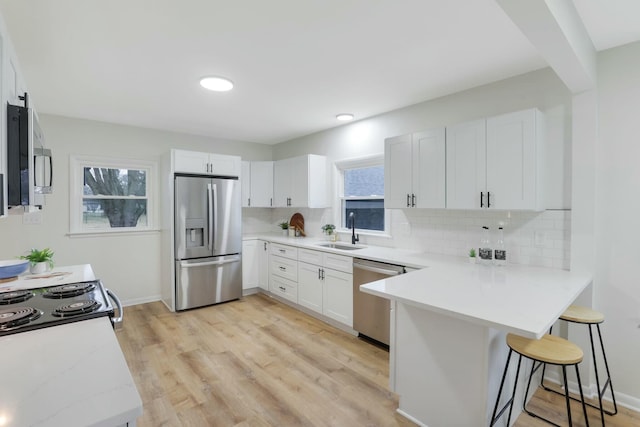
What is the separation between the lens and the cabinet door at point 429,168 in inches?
113

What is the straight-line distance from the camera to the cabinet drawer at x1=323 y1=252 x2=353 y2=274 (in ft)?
11.1

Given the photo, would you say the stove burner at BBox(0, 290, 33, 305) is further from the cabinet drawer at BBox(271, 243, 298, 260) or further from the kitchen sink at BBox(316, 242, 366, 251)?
the kitchen sink at BBox(316, 242, 366, 251)

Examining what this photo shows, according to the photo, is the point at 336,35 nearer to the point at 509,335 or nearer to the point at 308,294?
the point at 509,335

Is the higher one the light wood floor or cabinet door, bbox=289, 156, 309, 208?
cabinet door, bbox=289, 156, 309, 208

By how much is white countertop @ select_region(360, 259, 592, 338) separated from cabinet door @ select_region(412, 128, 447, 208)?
0.68 meters

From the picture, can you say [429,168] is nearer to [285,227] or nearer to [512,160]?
[512,160]

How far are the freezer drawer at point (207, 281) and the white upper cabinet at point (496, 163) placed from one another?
305cm

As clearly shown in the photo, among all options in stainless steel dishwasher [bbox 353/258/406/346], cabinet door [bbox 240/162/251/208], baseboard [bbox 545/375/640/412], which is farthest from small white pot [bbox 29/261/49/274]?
baseboard [bbox 545/375/640/412]

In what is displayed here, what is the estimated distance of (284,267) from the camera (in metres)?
4.39

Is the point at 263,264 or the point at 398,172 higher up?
the point at 398,172

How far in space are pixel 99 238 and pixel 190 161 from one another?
1546 millimetres

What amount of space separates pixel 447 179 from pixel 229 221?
2.92 m

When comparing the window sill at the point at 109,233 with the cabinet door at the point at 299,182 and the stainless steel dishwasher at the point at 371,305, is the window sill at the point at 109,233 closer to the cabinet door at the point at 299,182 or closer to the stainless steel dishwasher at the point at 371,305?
the cabinet door at the point at 299,182

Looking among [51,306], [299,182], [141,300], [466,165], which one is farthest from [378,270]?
[141,300]
